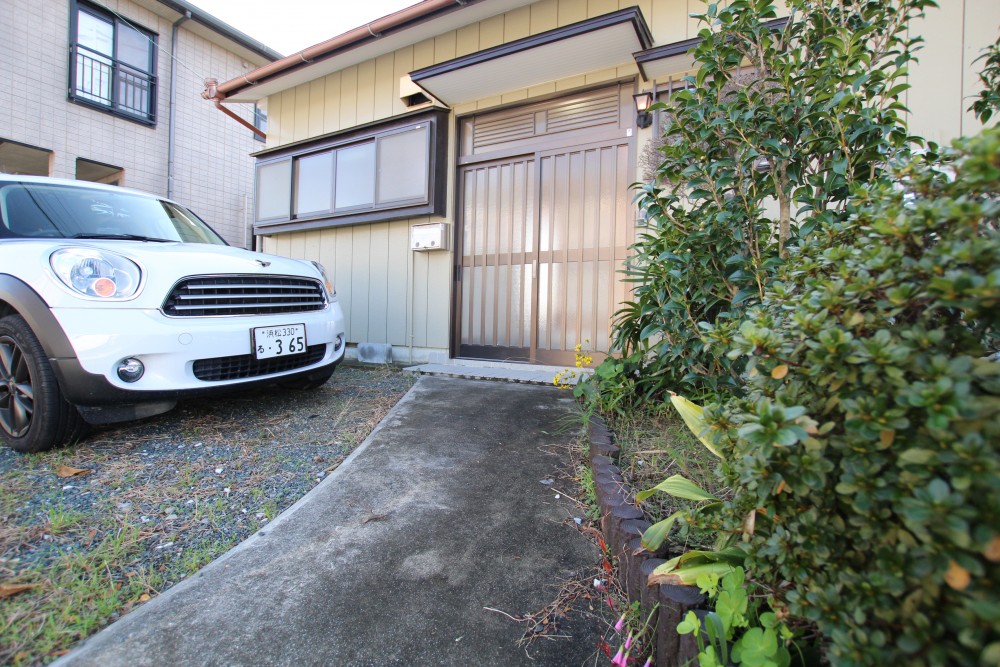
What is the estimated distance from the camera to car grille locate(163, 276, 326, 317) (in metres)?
2.32

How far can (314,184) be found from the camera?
5.58 metres

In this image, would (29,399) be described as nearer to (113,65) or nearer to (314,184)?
(314,184)

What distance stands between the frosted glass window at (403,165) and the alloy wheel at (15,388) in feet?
10.6

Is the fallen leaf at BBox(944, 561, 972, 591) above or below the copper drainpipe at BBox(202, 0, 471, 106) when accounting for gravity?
below

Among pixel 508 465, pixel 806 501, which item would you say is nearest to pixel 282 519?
pixel 508 465

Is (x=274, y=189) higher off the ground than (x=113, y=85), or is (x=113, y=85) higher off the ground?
(x=113, y=85)

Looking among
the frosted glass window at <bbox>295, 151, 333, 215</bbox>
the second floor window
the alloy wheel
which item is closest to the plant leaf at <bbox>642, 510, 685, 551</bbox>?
the alloy wheel

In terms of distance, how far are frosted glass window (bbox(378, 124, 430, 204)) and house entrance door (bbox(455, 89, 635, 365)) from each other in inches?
17.6

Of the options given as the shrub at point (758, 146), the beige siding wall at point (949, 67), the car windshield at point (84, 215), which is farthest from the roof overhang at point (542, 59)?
the car windshield at point (84, 215)

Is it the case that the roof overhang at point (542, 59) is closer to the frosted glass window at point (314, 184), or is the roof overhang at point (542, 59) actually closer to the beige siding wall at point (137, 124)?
the frosted glass window at point (314, 184)

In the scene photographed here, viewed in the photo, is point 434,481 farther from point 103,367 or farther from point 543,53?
point 543,53

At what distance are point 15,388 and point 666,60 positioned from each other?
4.52 m

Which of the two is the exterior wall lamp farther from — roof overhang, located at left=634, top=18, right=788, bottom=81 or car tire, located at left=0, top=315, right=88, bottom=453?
car tire, located at left=0, top=315, right=88, bottom=453

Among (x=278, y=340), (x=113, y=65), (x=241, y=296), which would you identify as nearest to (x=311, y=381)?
(x=278, y=340)
